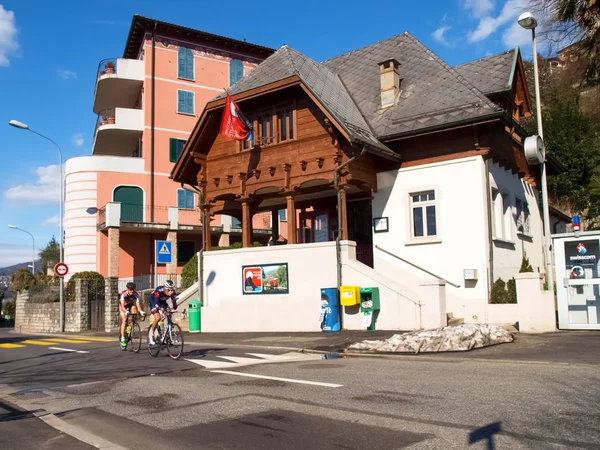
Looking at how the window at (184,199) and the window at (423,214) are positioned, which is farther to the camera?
the window at (184,199)

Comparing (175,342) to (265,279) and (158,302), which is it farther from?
(265,279)

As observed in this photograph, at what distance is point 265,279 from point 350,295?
12.5 feet

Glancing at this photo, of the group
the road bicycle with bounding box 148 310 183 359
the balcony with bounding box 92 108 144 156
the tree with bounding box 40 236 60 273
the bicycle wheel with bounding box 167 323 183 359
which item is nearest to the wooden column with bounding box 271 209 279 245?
the road bicycle with bounding box 148 310 183 359

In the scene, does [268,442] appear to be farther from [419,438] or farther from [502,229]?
[502,229]

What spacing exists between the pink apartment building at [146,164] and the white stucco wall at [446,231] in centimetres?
1892

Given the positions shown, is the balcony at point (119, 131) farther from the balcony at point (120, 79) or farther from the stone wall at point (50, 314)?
the stone wall at point (50, 314)

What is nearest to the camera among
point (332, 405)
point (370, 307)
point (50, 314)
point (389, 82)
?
point (332, 405)

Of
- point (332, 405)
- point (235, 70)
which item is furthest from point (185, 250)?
point (332, 405)

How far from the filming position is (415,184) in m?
19.8

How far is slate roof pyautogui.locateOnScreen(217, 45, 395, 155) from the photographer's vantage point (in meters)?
18.9

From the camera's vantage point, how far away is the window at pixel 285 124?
20.8 metres

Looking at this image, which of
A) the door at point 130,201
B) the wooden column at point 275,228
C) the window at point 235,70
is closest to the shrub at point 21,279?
the door at point 130,201

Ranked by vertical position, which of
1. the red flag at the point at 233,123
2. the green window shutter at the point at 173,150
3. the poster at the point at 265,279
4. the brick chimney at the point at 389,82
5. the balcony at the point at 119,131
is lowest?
the poster at the point at 265,279

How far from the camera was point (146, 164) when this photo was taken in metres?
38.6
